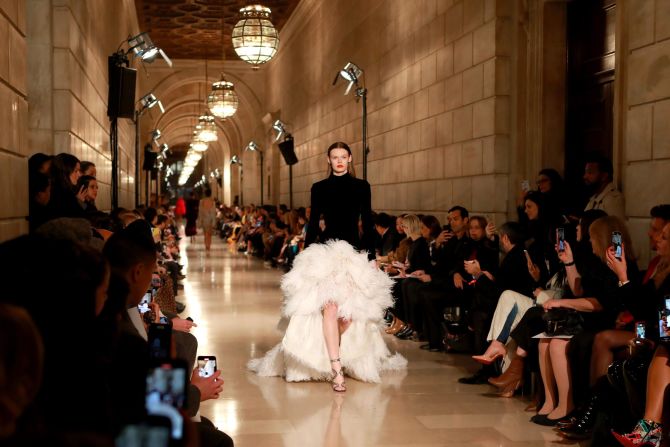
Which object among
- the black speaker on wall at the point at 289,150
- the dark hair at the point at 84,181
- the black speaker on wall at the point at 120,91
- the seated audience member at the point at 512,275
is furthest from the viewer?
the black speaker on wall at the point at 289,150

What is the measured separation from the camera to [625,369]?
411 centimetres

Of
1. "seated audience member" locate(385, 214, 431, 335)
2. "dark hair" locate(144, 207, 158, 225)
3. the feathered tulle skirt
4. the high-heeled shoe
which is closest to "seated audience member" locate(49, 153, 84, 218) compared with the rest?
the feathered tulle skirt

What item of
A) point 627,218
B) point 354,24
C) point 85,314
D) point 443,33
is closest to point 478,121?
point 443,33

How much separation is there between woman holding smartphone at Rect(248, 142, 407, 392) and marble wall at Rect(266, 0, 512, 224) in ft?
10.3

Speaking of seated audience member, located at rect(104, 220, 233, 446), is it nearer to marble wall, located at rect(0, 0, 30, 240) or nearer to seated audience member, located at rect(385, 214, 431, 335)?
marble wall, located at rect(0, 0, 30, 240)

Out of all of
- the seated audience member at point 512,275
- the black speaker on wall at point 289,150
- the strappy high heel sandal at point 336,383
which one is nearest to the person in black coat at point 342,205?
the strappy high heel sandal at point 336,383

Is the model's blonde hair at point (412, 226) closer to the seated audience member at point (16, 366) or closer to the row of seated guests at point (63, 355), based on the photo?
the row of seated guests at point (63, 355)

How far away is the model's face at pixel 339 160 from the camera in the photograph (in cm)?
602

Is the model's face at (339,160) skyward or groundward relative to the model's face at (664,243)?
skyward

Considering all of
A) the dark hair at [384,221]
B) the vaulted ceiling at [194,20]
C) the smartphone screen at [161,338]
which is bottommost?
the smartphone screen at [161,338]

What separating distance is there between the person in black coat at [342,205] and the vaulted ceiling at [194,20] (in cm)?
1485

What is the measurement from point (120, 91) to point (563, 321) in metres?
6.12

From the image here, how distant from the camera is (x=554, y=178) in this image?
782 cm

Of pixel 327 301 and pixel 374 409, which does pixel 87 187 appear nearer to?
pixel 327 301
